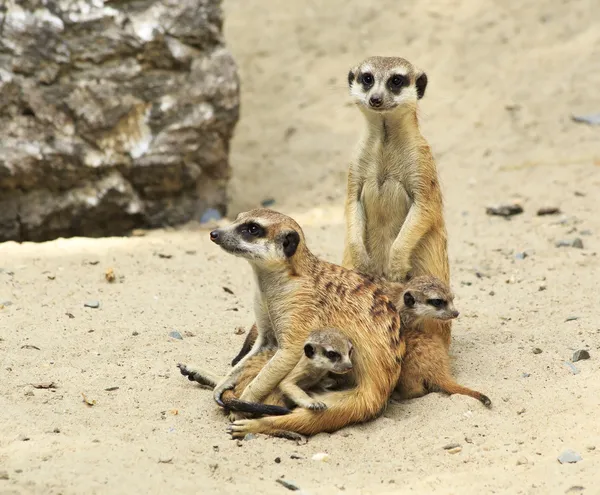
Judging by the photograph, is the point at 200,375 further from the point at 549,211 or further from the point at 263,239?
the point at 549,211

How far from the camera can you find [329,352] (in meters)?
3.60

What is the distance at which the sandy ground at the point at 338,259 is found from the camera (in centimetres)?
333

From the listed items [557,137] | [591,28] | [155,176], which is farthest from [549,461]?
[591,28]

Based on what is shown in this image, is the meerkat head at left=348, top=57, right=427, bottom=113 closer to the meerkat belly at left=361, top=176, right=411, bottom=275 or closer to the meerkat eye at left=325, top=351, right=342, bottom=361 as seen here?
the meerkat belly at left=361, top=176, right=411, bottom=275

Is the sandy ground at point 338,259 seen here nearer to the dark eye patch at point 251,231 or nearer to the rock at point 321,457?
the rock at point 321,457

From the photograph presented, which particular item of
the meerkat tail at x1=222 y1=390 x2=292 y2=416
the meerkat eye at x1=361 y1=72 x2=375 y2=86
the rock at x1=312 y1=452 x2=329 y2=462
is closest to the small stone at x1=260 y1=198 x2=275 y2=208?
the meerkat eye at x1=361 y1=72 x2=375 y2=86

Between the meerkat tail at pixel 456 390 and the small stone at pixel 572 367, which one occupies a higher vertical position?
the small stone at pixel 572 367

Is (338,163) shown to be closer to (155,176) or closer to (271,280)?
(155,176)

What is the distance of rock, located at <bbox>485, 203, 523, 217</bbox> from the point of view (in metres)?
6.41

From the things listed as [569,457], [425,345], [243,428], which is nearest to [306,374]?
[243,428]

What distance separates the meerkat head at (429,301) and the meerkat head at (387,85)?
0.88 m

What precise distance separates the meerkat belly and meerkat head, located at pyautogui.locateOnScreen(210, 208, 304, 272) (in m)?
1.00

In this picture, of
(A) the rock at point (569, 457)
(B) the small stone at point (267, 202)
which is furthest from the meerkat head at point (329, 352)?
(B) the small stone at point (267, 202)

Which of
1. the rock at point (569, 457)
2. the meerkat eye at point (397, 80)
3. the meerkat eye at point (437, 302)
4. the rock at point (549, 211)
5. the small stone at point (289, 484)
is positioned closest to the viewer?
the small stone at point (289, 484)
